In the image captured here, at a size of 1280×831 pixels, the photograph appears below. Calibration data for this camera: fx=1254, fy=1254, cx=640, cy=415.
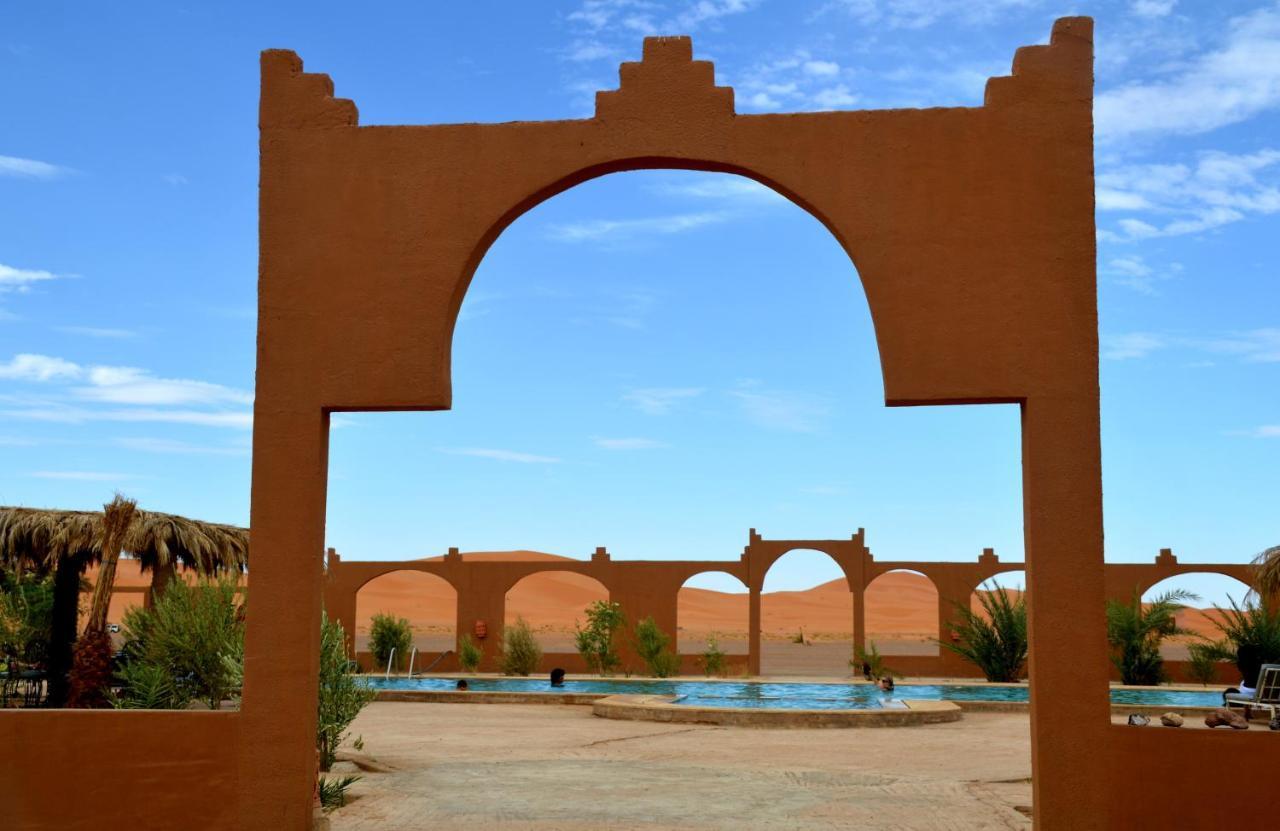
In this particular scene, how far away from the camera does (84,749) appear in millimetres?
6824

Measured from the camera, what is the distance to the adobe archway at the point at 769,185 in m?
6.56

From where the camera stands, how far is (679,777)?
1023cm

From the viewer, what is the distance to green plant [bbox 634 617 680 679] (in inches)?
860

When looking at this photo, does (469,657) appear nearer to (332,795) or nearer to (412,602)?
(332,795)

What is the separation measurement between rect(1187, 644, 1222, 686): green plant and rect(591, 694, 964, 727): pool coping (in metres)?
7.30

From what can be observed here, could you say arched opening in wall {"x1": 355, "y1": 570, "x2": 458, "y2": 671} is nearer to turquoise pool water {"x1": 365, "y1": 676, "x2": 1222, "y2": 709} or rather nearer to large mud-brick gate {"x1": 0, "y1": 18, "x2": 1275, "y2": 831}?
turquoise pool water {"x1": 365, "y1": 676, "x2": 1222, "y2": 709}

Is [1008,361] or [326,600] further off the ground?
[1008,361]

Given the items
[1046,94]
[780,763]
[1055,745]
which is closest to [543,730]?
[780,763]

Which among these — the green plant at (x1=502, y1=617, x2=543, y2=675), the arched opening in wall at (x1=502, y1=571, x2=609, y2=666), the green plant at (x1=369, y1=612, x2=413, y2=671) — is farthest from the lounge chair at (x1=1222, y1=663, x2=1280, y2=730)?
the arched opening in wall at (x1=502, y1=571, x2=609, y2=666)

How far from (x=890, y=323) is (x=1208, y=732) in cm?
262

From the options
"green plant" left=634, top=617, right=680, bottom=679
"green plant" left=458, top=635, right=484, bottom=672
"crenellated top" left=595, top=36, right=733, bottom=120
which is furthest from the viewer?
"green plant" left=458, top=635, right=484, bottom=672

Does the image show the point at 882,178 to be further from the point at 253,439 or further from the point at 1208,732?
the point at 253,439

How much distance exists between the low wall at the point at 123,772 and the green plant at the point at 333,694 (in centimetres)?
240

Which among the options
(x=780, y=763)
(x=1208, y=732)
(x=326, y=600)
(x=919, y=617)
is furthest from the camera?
(x=919, y=617)
